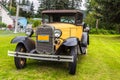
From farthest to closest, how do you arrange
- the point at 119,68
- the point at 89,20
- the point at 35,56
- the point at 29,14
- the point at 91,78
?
the point at 29,14
the point at 89,20
the point at 119,68
the point at 35,56
the point at 91,78

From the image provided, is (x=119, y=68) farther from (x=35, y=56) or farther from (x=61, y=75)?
(x=35, y=56)

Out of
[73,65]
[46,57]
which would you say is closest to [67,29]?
[46,57]

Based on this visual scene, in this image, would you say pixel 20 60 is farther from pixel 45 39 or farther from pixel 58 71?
pixel 58 71

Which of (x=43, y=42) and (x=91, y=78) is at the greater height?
(x=43, y=42)

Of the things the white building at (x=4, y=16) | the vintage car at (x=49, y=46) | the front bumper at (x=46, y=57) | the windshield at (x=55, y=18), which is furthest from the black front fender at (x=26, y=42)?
the white building at (x=4, y=16)

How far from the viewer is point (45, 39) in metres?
7.22

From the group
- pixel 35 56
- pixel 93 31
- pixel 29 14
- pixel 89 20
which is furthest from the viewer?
pixel 29 14

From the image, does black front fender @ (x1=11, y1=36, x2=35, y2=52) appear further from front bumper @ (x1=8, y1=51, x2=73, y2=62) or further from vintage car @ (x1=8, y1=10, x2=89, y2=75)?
front bumper @ (x1=8, y1=51, x2=73, y2=62)

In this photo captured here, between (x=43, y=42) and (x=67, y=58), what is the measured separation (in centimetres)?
95

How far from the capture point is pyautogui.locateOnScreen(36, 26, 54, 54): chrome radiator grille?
7.16 meters

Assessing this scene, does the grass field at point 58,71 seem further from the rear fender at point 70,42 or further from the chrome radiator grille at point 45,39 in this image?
the rear fender at point 70,42

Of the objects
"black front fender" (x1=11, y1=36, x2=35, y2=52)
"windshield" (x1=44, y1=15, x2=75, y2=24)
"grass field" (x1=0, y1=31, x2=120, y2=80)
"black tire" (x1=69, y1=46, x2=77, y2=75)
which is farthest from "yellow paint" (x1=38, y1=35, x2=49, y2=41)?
"windshield" (x1=44, y1=15, x2=75, y2=24)

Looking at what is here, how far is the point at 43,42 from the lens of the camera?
23.9ft

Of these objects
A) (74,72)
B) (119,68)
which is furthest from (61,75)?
(119,68)
